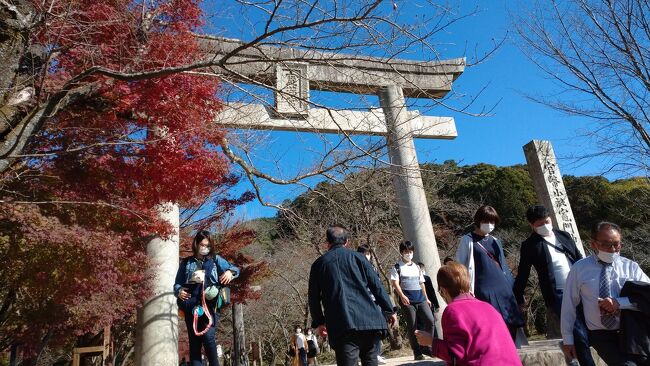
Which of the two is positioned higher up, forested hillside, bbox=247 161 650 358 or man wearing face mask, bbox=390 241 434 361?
forested hillside, bbox=247 161 650 358

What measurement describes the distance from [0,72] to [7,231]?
382cm

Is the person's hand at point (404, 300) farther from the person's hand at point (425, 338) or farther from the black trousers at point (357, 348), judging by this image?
the person's hand at point (425, 338)

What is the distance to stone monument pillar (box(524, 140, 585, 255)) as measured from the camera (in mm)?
7598

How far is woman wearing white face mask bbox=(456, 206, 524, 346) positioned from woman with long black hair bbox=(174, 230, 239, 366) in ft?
7.26

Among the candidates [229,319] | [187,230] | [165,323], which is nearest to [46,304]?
[187,230]

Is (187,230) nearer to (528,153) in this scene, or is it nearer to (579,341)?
(528,153)

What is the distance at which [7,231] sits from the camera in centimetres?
686

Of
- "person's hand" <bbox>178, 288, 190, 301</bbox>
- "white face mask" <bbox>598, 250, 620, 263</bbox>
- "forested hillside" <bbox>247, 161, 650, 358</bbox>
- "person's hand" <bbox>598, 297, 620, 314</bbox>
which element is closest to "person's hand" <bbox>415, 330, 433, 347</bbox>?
"person's hand" <bbox>598, 297, 620, 314</bbox>

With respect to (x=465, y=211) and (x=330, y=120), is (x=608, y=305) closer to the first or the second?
(x=330, y=120)

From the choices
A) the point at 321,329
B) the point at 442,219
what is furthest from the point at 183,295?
the point at 442,219

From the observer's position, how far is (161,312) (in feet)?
21.8

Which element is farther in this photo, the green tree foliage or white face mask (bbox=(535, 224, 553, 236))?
the green tree foliage

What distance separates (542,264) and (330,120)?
582cm

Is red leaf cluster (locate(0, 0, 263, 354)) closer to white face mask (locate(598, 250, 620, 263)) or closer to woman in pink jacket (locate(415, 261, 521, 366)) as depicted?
woman in pink jacket (locate(415, 261, 521, 366))
